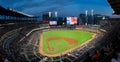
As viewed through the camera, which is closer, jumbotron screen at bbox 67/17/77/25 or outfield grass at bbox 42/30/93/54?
jumbotron screen at bbox 67/17/77/25

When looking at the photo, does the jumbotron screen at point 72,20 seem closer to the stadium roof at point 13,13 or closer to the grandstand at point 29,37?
the grandstand at point 29,37

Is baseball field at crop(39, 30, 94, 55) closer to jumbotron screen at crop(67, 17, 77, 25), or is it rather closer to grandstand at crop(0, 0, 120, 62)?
grandstand at crop(0, 0, 120, 62)

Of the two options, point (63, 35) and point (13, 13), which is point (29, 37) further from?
point (63, 35)

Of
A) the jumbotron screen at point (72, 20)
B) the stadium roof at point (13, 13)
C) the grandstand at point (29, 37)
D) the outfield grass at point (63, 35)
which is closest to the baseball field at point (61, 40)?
the outfield grass at point (63, 35)

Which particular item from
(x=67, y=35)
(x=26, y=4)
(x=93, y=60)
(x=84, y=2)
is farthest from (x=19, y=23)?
(x=93, y=60)

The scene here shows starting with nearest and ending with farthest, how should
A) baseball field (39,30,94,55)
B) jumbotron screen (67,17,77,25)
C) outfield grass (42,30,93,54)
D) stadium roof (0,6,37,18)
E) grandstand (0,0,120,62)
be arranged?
1. grandstand (0,0,120,62)
2. stadium roof (0,6,37,18)
3. jumbotron screen (67,17,77,25)
4. baseball field (39,30,94,55)
5. outfield grass (42,30,93,54)

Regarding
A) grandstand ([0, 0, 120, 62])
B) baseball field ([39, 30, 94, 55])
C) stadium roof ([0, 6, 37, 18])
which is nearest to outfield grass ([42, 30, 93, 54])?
baseball field ([39, 30, 94, 55])

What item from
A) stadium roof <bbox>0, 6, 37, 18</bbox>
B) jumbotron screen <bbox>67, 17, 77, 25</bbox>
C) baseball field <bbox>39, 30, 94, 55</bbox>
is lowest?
baseball field <bbox>39, 30, 94, 55</bbox>
